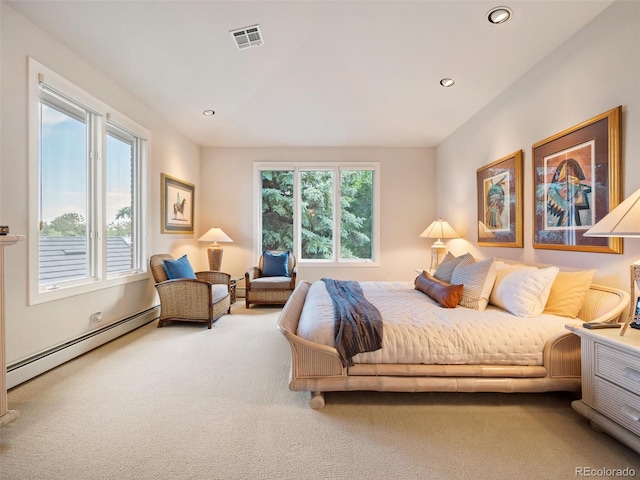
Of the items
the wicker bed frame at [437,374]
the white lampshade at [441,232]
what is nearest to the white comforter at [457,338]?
the wicker bed frame at [437,374]

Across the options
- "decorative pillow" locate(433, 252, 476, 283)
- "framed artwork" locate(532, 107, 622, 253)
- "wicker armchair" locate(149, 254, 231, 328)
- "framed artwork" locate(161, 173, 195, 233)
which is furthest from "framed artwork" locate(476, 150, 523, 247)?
"framed artwork" locate(161, 173, 195, 233)

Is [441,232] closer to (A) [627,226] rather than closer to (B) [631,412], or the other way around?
(A) [627,226]

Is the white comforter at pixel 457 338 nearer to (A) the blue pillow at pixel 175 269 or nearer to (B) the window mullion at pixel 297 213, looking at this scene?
(A) the blue pillow at pixel 175 269

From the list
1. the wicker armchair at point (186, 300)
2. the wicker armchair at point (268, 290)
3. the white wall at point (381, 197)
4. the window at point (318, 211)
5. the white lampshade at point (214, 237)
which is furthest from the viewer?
the window at point (318, 211)

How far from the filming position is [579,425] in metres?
1.73

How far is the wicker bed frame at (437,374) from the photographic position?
1.88 metres

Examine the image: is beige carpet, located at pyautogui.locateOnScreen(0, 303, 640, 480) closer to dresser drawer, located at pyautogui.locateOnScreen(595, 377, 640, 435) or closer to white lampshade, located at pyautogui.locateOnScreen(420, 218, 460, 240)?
dresser drawer, located at pyautogui.locateOnScreen(595, 377, 640, 435)

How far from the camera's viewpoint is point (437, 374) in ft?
6.22

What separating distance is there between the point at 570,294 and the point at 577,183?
89 centimetres

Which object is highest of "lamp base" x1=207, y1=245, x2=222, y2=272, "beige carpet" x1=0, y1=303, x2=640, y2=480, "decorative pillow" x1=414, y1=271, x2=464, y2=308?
"lamp base" x1=207, y1=245, x2=222, y2=272

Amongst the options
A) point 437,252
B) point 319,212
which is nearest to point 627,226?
point 437,252

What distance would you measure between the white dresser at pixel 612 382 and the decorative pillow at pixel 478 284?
65cm

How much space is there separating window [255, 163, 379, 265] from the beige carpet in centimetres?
323

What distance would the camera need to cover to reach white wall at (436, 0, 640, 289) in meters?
1.95
